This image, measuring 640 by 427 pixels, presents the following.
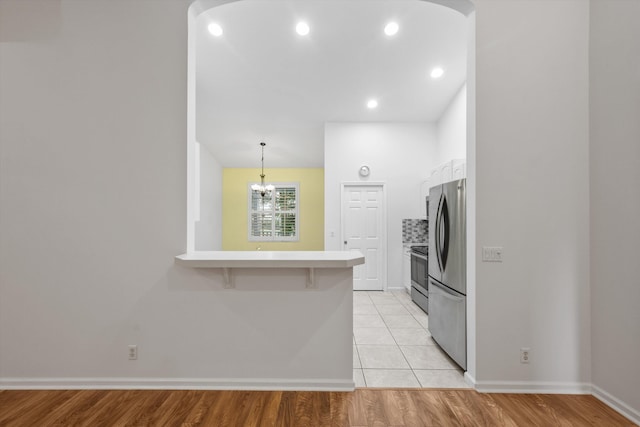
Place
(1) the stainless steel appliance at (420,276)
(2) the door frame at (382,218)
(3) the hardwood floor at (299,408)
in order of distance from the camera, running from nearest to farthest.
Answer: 1. (3) the hardwood floor at (299,408)
2. (1) the stainless steel appliance at (420,276)
3. (2) the door frame at (382,218)

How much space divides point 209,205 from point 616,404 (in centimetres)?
773

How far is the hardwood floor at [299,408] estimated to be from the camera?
6.01 feet

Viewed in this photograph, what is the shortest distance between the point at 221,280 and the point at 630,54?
10.4 ft

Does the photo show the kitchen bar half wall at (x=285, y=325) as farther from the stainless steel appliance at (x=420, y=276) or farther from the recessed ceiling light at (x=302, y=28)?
the recessed ceiling light at (x=302, y=28)

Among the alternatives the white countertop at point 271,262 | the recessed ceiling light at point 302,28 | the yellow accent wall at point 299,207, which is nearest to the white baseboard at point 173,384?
the white countertop at point 271,262

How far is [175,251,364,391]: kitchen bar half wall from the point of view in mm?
2186

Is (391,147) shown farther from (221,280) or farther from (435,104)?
(221,280)

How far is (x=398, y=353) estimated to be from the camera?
2875 mm

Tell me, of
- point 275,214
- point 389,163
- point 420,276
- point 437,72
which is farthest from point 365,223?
point 275,214

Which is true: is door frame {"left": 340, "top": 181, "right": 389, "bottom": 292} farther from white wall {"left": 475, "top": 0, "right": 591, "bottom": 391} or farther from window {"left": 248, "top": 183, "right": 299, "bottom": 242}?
white wall {"left": 475, "top": 0, "right": 591, "bottom": 391}

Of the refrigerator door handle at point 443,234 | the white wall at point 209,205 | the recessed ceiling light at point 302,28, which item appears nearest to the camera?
the refrigerator door handle at point 443,234

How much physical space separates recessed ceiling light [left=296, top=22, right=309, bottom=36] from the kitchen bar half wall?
297 cm

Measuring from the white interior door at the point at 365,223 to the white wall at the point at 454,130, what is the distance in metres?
1.33

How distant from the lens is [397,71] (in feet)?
14.5
